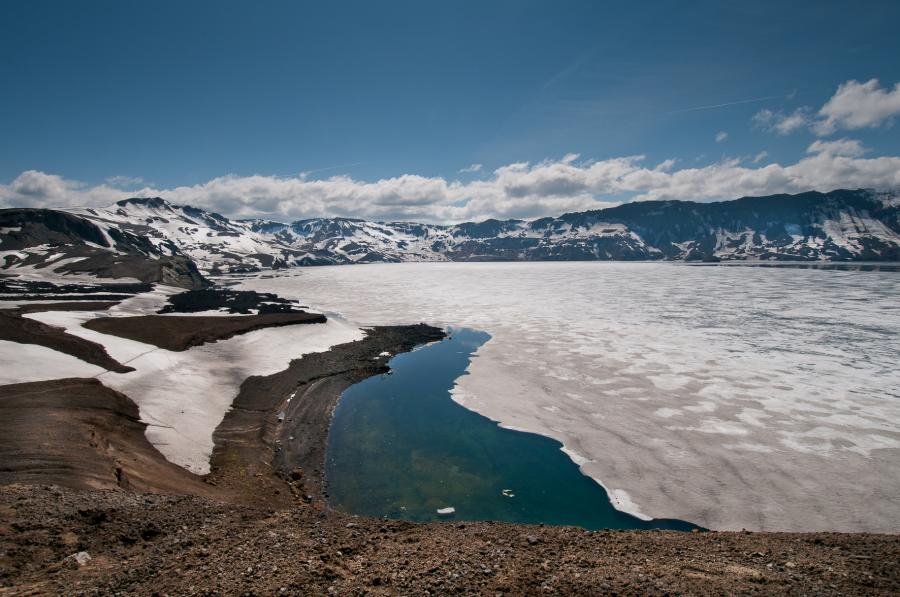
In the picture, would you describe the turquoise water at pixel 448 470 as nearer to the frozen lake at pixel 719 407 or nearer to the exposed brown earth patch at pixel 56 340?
the frozen lake at pixel 719 407

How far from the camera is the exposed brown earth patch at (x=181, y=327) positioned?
43.0 metres

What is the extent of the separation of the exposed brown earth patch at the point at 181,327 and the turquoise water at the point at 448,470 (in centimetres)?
2129

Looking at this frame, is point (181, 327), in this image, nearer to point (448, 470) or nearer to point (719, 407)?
point (448, 470)

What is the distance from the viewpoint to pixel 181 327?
162 ft

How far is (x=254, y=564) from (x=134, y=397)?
2299 cm

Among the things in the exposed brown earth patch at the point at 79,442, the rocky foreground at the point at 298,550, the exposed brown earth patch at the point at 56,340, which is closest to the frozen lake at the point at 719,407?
the rocky foreground at the point at 298,550

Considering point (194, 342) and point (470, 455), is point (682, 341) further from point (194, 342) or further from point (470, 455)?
point (194, 342)

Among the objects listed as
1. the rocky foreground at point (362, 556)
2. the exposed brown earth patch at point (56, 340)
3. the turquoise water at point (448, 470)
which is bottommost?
the turquoise water at point (448, 470)

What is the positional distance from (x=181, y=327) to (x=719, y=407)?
52.9m

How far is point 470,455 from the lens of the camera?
79.3 ft

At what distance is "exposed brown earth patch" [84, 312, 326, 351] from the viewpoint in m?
43.0

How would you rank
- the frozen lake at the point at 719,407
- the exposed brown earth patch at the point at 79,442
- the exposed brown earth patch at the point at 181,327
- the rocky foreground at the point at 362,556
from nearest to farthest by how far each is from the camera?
the rocky foreground at the point at 362,556 < the exposed brown earth patch at the point at 79,442 < the frozen lake at the point at 719,407 < the exposed brown earth patch at the point at 181,327

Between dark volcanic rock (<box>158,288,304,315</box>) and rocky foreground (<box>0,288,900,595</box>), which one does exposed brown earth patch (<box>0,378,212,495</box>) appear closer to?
rocky foreground (<box>0,288,900,595</box>)

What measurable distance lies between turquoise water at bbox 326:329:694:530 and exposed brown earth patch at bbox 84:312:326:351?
2129 cm
